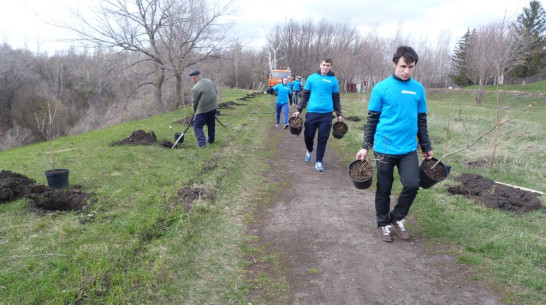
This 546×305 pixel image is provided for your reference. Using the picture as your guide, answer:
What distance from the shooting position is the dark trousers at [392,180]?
391 cm

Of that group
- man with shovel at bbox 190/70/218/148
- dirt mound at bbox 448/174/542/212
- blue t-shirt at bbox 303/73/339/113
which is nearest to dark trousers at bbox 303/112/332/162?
blue t-shirt at bbox 303/73/339/113

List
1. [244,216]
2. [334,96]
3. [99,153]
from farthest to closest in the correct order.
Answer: [99,153] < [334,96] < [244,216]

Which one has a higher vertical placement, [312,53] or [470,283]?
[312,53]

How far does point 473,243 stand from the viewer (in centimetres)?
415

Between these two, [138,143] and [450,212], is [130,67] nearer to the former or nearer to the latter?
[138,143]

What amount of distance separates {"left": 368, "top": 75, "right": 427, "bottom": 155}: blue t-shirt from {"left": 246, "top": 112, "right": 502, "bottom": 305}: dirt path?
1.12 meters

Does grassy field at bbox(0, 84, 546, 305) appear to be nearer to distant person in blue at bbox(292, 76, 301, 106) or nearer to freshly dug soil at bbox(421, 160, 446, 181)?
freshly dug soil at bbox(421, 160, 446, 181)

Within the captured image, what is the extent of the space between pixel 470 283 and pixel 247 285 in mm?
2053

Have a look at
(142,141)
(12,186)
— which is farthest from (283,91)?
(12,186)

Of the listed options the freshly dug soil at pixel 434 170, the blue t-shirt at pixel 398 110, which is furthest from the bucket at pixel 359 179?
the freshly dug soil at pixel 434 170

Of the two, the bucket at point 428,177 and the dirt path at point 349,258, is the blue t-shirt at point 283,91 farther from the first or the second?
the bucket at point 428,177

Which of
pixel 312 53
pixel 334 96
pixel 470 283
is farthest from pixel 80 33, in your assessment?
pixel 312 53

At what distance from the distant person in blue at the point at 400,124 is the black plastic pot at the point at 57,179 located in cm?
456

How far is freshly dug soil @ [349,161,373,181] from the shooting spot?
430 centimetres
